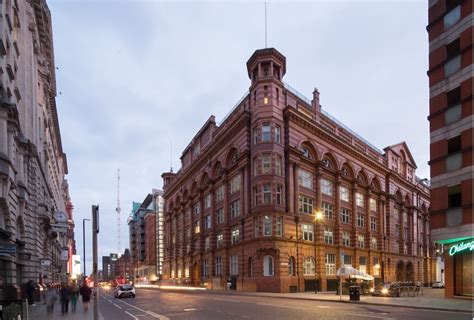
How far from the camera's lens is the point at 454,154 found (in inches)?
1319

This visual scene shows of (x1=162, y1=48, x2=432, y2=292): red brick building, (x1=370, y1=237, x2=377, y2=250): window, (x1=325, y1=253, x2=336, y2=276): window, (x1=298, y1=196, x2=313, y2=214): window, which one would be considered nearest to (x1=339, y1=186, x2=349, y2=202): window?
(x1=162, y1=48, x2=432, y2=292): red brick building

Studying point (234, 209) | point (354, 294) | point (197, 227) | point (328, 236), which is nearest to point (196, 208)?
point (197, 227)

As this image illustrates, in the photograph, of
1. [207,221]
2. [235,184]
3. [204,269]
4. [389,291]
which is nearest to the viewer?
[389,291]

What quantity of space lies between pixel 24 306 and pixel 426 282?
87.9 m

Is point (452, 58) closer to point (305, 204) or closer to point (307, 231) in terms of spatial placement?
point (305, 204)

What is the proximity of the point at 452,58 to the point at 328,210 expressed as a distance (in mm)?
28947

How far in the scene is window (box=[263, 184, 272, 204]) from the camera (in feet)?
162

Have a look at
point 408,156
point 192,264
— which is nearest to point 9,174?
point 192,264

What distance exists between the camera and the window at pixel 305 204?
53.3 m

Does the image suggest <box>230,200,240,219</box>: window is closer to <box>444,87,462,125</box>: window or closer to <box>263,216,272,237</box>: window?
<box>263,216,272,237</box>: window

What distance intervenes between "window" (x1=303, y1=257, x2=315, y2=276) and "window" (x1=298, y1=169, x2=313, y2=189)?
9040 mm

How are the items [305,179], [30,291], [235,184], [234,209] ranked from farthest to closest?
[234,209]
[235,184]
[305,179]
[30,291]

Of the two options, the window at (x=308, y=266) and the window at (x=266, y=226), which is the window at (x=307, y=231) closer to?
the window at (x=308, y=266)

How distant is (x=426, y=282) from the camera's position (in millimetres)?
85562
